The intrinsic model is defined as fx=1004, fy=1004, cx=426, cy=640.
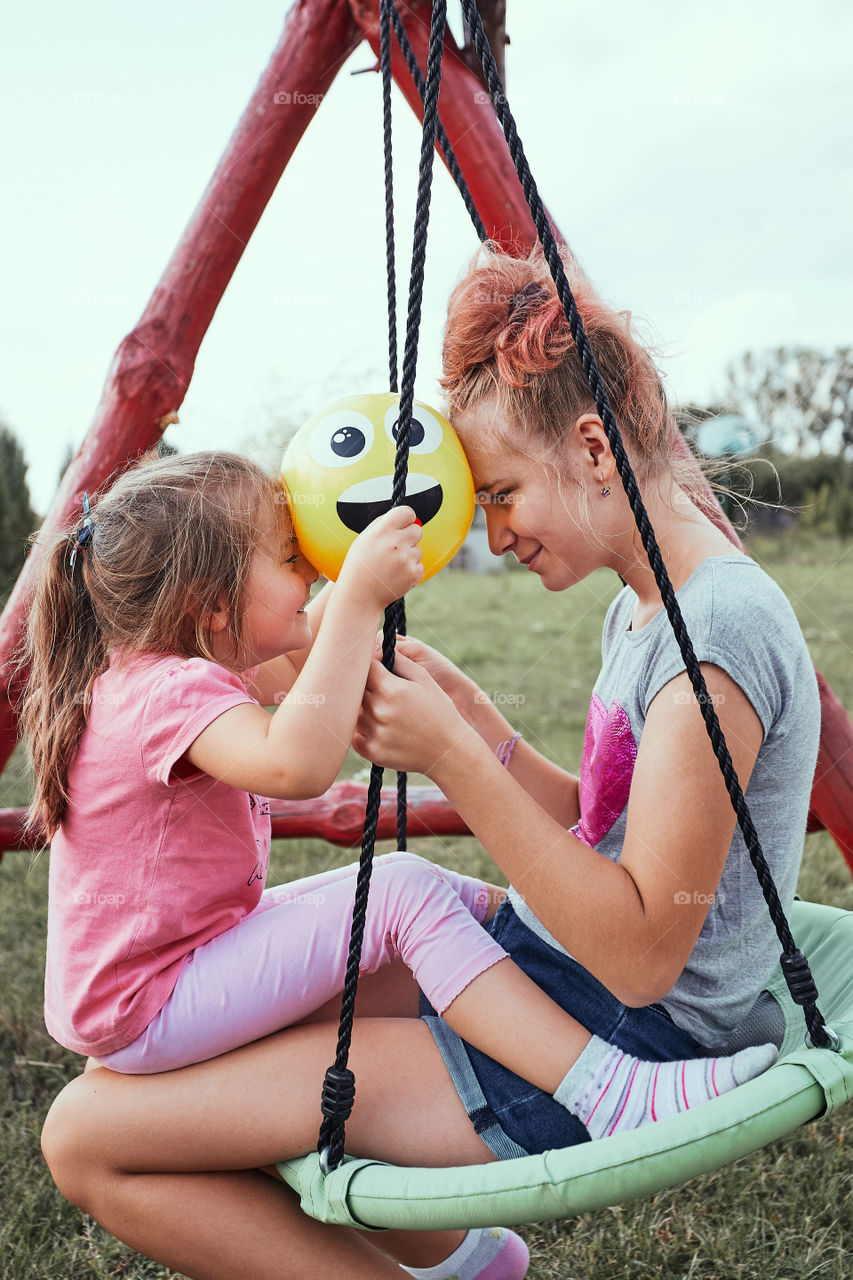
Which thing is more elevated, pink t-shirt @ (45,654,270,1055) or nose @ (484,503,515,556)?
nose @ (484,503,515,556)

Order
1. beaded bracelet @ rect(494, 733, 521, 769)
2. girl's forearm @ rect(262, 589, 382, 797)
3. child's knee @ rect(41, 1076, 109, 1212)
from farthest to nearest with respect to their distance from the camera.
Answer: beaded bracelet @ rect(494, 733, 521, 769) → child's knee @ rect(41, 1076, 109, 1212) → girl's forearm @ rect(262, 589, 382, 797)

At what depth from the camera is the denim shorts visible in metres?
1.30

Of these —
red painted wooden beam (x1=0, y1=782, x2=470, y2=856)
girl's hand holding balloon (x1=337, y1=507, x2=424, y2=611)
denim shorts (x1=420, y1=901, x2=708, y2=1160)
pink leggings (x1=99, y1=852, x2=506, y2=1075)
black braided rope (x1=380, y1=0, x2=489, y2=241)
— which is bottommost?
red painted wooden beam (x1=0, y1=782, x2=470, y2=856)

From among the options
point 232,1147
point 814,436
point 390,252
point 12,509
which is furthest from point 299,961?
point 814,436

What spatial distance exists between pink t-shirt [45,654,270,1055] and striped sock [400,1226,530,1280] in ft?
2.53

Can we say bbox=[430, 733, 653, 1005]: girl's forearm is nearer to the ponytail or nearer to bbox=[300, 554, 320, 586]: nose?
bbox=[300, 554, 320, 586]: nose

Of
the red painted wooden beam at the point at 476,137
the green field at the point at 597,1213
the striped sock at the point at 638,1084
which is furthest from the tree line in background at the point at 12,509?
the striped sock at the point at 638,1084

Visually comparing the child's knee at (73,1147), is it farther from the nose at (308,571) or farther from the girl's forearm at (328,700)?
the nose at (308,571)

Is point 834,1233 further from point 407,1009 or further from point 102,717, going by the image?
point 102,717

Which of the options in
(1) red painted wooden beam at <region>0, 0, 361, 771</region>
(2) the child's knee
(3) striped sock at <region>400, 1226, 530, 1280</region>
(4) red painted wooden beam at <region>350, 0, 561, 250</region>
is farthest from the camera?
(1) red painted wooden beam at <region>0, 0, 361, 771</region>

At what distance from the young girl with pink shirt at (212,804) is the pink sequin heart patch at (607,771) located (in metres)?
0.25

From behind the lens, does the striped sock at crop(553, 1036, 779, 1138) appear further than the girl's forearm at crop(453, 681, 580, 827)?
No

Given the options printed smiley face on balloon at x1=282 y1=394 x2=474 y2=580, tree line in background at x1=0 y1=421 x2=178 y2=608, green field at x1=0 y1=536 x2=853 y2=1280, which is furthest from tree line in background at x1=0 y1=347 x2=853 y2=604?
printed smiley face on balloon at x1=282 y1=394 x2=474 y2=580

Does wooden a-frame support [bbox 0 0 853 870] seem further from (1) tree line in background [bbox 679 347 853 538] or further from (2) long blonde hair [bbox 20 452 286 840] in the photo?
(1) tree line in background [bbox 679 347 853 538]
